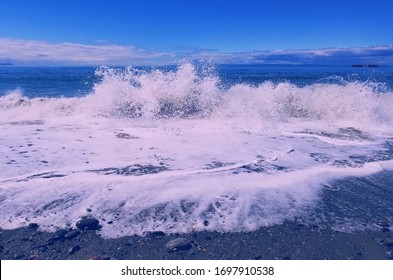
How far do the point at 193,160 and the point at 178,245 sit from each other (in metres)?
2.67

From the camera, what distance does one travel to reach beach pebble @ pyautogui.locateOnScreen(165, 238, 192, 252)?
3.27 meters

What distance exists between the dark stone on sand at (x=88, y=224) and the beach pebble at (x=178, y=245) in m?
0.86

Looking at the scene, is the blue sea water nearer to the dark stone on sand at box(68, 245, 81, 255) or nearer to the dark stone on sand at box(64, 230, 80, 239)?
the dark stone on sand at box(64, 230, 80, 239)

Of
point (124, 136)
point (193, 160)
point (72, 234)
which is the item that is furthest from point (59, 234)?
point (124, 136)

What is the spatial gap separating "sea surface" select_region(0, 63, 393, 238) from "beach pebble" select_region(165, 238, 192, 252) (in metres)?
0.25

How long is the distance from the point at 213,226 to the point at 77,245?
4.64ft

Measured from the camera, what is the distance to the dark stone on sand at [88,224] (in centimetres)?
358

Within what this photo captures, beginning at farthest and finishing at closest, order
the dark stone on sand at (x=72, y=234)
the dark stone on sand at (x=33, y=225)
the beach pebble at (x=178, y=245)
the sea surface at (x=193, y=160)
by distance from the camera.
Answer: the sea surface at (x=193, y=160), the dark stone on sand at (x=33, y=225), the dark stone on sand at (x=72, y=234), the beach pebble at (x=178, y=245)

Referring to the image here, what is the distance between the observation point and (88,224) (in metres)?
3.62

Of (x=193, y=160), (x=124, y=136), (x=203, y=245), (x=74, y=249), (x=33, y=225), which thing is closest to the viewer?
(x=74, y=249)

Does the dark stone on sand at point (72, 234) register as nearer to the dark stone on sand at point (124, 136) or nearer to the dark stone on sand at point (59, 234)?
the dark stone on sand at point (59, 234)

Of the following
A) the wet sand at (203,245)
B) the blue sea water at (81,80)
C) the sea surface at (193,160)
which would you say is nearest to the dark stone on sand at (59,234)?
the wet sand at (203,245)

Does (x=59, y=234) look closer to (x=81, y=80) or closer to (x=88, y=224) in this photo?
(x=88, y=224)

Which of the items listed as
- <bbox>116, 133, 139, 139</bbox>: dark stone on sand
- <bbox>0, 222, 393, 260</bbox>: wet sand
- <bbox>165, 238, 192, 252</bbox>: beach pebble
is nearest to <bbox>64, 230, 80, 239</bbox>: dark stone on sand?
<bbox>0, 222, 393, 260</bbox>: wet sand
